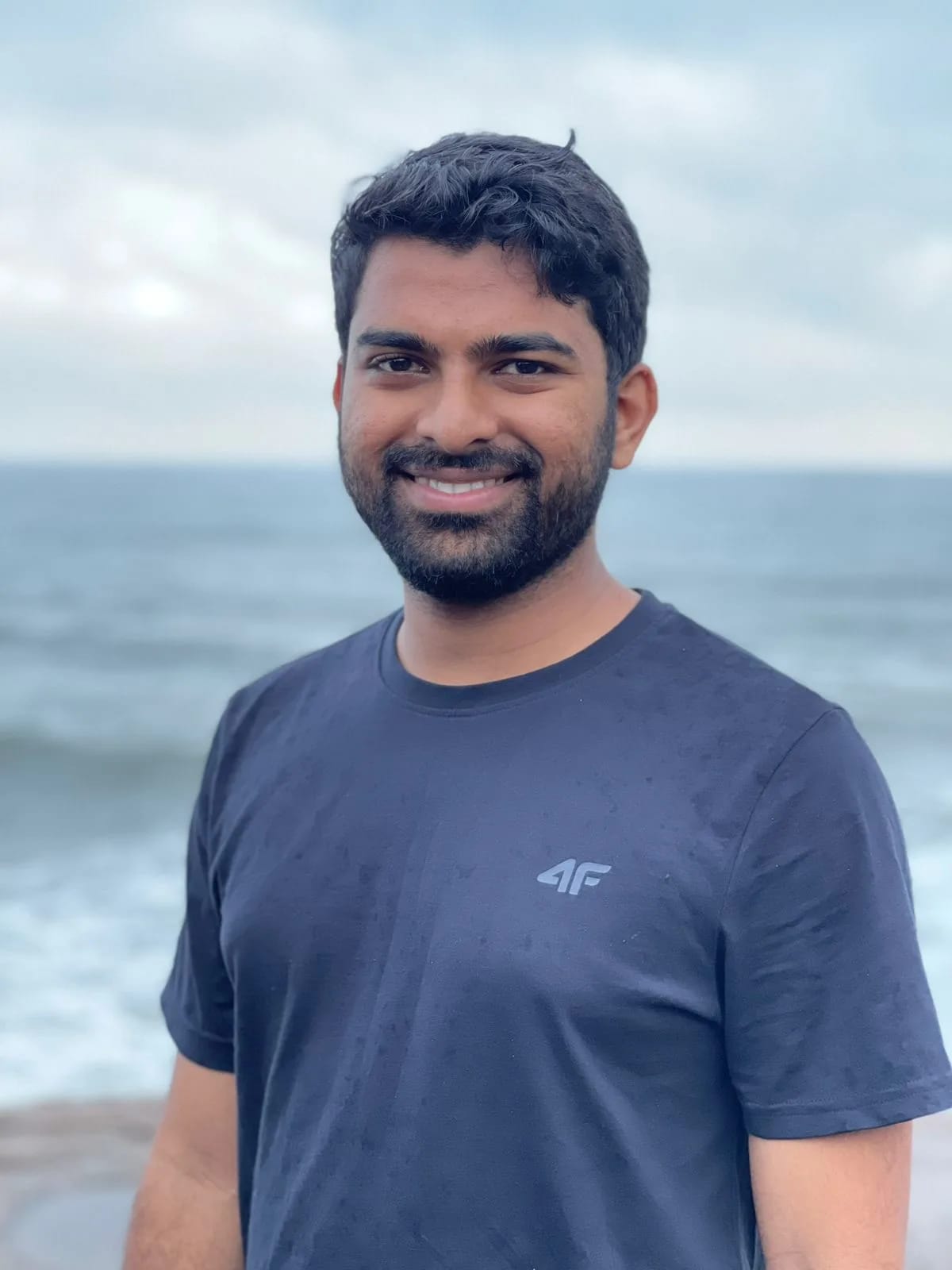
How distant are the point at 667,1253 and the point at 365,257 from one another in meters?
1.45

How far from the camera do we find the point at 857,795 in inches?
66.6

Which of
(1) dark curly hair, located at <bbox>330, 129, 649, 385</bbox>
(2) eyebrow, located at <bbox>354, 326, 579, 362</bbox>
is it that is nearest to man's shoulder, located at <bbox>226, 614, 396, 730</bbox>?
(2) eyebrow, located at <bbox>354, 326, 579, 362</bbox>

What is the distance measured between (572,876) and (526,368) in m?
0.71

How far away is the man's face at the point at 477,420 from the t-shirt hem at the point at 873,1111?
2.65 ft

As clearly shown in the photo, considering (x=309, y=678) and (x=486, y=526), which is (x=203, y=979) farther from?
(x=486, y=526)

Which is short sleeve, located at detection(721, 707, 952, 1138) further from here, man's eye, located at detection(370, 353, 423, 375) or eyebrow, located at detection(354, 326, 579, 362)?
man's eye, located at detection(370, 353, 423, 375)

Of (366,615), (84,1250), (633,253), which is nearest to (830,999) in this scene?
(633,253)

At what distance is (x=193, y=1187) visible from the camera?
2.21m

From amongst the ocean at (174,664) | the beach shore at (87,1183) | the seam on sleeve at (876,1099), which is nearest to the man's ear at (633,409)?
the seam on sleeve at (876,1099)

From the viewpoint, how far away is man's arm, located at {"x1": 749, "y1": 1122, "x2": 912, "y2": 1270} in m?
1.67

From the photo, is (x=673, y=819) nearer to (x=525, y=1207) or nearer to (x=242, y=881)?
(x=525, y=1207)

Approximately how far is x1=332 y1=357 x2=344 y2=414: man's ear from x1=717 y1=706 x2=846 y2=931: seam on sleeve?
0.92 meters

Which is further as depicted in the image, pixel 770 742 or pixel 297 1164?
pixel 297 1164

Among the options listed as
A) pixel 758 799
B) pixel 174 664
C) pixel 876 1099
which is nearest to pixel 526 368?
pixel 758 799
